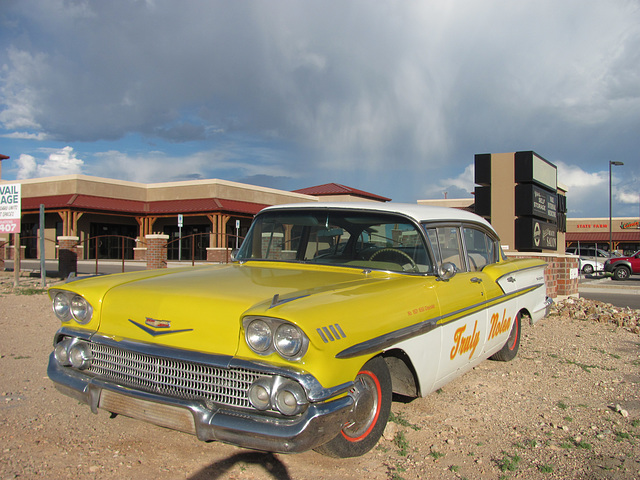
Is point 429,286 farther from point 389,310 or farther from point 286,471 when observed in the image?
point 286,471

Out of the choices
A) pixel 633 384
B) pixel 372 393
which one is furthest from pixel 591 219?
pixel 372 393

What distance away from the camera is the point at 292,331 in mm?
2666

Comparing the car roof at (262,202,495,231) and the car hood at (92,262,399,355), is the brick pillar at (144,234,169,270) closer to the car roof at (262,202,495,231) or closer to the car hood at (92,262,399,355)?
the car roof at (262,202,495,231)

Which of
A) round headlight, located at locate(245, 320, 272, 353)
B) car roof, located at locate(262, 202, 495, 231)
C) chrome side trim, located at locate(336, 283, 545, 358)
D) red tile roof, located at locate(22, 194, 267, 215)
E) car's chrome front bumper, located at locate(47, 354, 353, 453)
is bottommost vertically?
car's chrome front bumper, located at locate(47, 354, 353, 453)

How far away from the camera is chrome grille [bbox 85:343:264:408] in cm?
274

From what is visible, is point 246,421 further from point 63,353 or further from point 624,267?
point 624,267

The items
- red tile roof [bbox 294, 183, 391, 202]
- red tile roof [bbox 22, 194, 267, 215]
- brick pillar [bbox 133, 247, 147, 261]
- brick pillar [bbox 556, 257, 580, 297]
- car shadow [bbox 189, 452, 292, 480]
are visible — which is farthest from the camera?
red tile roof [bbox 294, 183, 391, 202]

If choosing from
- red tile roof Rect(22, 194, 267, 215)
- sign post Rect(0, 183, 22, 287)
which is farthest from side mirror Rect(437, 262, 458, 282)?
red tile roof Rect(22, 194, 267, 215)

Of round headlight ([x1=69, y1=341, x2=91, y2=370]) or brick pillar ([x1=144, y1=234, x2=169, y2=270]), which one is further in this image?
brick pillar ([x1=144, y1=234, x2=169, y2=270])

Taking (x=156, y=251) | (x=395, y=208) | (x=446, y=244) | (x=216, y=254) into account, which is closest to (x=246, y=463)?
(x=395, y=208)

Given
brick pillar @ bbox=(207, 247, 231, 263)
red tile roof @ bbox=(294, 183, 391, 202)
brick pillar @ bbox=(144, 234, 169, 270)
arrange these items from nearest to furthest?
brick pillar @ bbox=(144, 234, 169, 270), brick pillar @ bbox=(207, 247, 231, 263), red tile roof @ bbox=(294, 183, 391, 202)

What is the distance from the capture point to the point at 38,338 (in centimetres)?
692

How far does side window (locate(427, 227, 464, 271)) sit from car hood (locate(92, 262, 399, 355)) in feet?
1.86

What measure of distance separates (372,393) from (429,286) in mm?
953
